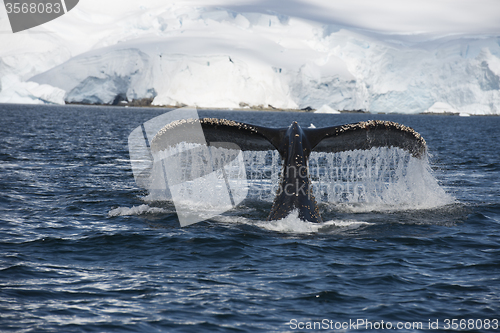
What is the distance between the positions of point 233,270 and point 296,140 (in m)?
3.02

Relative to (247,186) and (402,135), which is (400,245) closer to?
(402,135)

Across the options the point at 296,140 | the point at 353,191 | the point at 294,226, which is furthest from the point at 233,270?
the point at 353,191

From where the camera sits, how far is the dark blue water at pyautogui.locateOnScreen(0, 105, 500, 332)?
4984 millimetres

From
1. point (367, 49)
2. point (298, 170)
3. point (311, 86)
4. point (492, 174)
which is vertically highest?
point (367, 49)

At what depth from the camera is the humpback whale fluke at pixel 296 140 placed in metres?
8.18

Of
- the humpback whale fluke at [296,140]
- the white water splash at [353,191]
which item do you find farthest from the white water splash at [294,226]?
the white water splash at [353,191]

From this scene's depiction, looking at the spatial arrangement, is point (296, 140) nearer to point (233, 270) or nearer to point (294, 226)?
point (294, 226)

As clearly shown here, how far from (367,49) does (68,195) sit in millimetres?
121367

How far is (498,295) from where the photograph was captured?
566 cm

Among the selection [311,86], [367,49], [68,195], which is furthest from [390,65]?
[68,195]

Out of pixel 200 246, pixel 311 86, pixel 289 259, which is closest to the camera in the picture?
pixel 289 259

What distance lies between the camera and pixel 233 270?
21.0 ft

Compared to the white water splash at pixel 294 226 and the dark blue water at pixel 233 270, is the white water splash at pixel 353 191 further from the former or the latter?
the white water splash at pixel 294 226

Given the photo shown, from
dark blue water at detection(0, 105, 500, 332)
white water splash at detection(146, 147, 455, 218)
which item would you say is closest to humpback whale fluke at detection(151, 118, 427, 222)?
white water splash at detection(146, 147, 455, 218)
